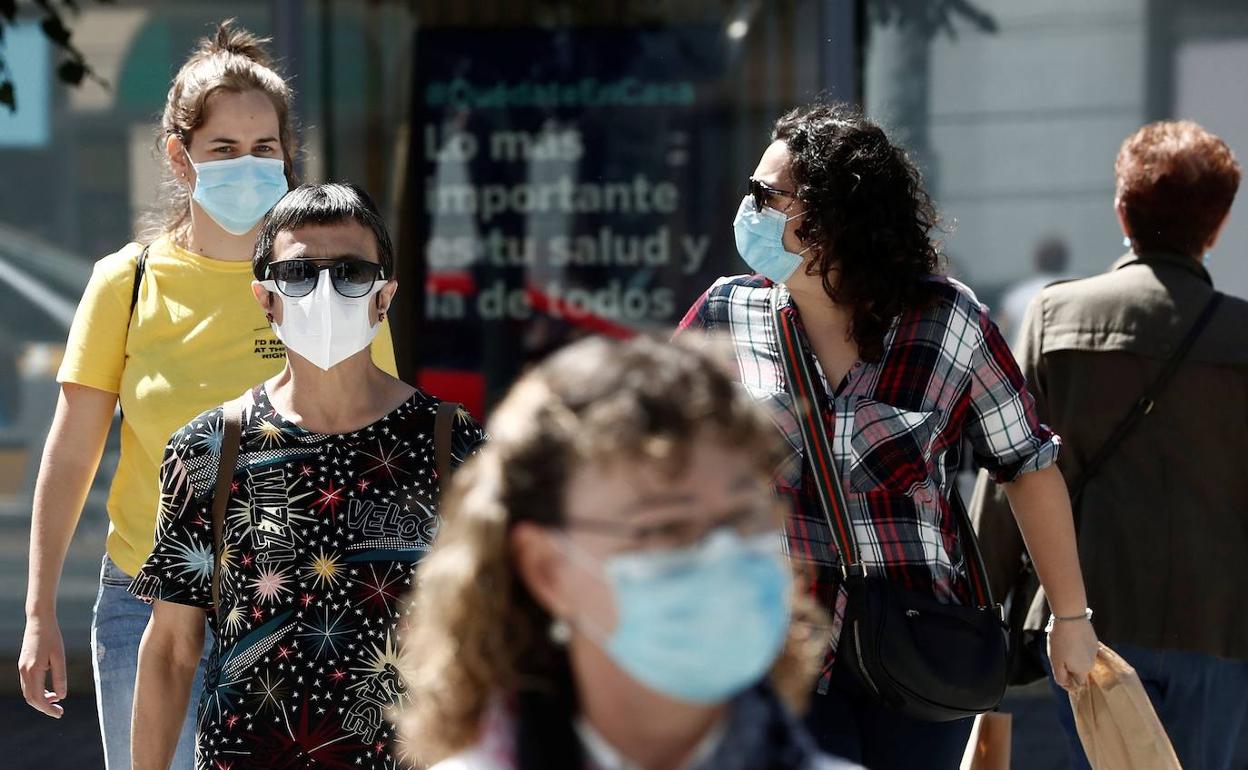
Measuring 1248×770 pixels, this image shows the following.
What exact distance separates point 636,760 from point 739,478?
10.7 inches

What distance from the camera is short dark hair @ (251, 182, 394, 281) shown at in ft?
9.07

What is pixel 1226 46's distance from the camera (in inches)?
245

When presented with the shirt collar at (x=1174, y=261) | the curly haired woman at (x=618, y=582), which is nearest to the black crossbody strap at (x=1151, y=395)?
the shirt collar at (x=1174, y=261)

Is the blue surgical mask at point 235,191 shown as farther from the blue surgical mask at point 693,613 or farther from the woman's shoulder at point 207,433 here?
the blue surgical mask at point 693,613

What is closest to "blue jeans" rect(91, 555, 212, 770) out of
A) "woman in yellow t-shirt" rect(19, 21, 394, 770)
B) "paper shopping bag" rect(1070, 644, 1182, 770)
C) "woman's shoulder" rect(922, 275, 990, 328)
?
"woman in yellow t-shirt" rect(19, 21, 394, 770)

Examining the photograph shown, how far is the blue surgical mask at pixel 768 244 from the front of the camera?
3.18 metres

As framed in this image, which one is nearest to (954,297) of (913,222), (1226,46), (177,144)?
(913,222)

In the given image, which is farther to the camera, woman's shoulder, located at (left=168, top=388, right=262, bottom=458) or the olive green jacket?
A: the olive green jacket

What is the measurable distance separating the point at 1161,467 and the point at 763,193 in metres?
1.16

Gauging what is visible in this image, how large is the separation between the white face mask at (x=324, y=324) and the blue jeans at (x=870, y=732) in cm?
100

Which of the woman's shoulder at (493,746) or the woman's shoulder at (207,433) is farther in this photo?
the woman's shoulder at (207,433)

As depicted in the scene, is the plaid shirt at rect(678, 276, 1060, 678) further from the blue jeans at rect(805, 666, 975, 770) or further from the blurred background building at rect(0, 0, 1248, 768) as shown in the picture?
the blurred background building at rect(0, 0, 1248, 768)

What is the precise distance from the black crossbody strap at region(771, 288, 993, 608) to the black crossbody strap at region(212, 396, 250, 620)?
3.19 ft

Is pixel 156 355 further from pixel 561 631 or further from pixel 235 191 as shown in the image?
pixel 561 631
